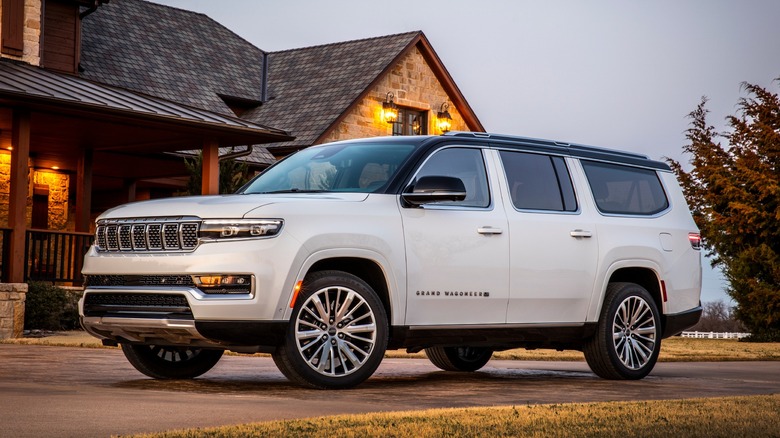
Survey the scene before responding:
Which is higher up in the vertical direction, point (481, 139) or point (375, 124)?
point (375, 124)

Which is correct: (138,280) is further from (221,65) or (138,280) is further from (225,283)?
(221,65)

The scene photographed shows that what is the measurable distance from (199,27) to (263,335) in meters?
26.4

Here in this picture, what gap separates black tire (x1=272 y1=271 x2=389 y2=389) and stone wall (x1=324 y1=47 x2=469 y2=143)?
21.1 m

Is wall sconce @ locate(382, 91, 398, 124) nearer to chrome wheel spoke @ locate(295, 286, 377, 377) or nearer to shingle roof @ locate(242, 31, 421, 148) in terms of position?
shingle roof @ locate(242, 31, 421, 148)

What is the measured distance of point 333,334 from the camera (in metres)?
8.32

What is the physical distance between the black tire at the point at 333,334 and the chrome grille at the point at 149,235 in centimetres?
89

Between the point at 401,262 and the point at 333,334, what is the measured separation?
78 cm

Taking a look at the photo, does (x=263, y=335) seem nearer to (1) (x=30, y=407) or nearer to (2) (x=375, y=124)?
(1) (x=30, y=407)

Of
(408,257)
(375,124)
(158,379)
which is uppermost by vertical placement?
(375,124)

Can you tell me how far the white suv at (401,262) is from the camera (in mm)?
8008

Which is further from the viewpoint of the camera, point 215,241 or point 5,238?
point 5,238

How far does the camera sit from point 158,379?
30.5 ft

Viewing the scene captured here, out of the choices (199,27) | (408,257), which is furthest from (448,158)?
(199,27)

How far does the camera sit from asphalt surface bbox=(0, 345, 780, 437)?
6258 mm
